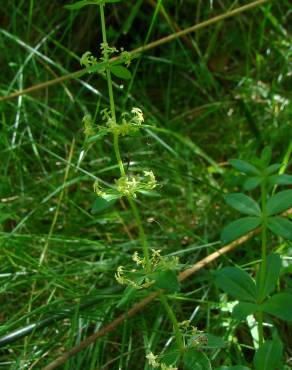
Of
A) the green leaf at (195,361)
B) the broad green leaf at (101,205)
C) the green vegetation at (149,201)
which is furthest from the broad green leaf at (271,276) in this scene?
the broad green leaf at (101,205)

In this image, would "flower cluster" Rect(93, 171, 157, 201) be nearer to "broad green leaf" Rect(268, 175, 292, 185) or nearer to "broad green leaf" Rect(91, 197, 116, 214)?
"broad green leaf" Rect(91, 197, 116, 214)

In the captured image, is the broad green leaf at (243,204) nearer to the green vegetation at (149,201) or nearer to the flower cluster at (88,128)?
the green vegetation at (149,201)

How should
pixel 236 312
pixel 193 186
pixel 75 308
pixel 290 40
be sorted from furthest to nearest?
pixel 290 40 < pixel 193 186 < pixel 75 308 < pixel 236 312

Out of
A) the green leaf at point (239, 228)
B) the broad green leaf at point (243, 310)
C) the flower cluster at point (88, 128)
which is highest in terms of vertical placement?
the flower cluster at point (88, 128)

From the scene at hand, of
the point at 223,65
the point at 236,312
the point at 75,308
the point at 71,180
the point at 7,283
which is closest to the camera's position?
the point at 236,312

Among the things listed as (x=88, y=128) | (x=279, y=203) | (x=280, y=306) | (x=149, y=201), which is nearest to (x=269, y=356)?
(x=280, y=306)

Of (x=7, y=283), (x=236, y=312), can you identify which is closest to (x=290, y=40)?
(x=7, y=283)

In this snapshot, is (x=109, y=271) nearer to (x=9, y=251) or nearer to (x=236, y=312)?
(x=9, y=251)

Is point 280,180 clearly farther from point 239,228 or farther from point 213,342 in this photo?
point 213,342
